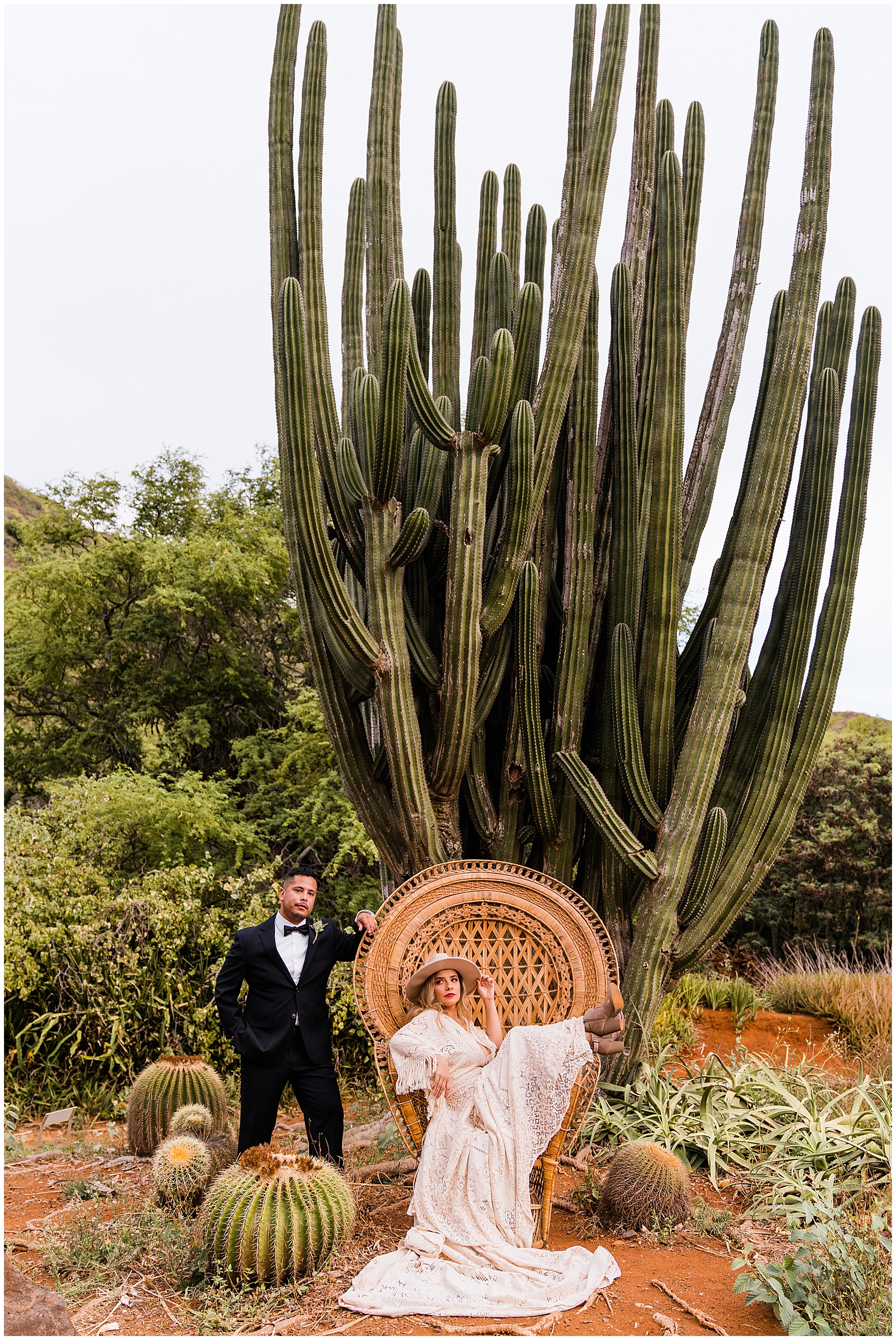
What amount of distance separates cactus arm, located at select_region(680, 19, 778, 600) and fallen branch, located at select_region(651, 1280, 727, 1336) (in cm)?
317

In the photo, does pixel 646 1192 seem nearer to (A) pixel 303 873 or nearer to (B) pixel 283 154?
(A) pixel 303 873

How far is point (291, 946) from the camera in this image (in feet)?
12.4

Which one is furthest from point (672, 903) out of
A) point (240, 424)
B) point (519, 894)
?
point (240, 424)

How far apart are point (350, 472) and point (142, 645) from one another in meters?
6.72

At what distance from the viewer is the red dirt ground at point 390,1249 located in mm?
2766

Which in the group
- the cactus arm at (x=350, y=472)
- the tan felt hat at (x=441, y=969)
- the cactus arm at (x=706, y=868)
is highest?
the cactus arm at (x=350, y=472)

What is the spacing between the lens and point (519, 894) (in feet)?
13.4

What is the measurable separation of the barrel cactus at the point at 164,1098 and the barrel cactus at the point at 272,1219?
144 centimetres

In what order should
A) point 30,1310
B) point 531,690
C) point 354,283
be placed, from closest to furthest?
point 30,1310 → point 531,690 → point 354,283

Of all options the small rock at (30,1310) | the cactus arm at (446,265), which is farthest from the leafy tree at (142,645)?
the small rock at (30,1310)

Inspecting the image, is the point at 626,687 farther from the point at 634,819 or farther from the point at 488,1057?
the point at 488,1057

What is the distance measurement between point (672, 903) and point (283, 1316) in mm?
2476

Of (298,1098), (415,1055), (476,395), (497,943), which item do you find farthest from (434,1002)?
(476,395)

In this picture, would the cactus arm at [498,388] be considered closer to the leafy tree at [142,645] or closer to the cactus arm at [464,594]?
the cactus arm at [464,594]
